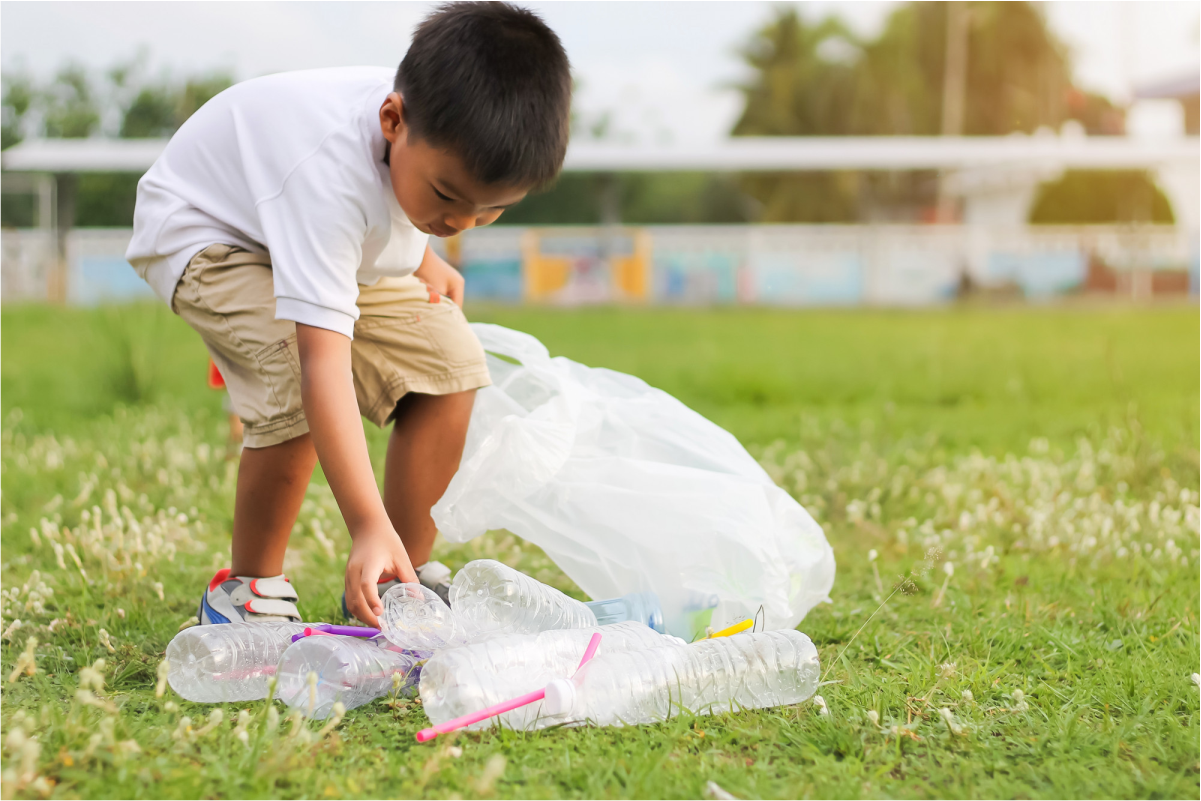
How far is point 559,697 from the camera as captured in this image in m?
1.67

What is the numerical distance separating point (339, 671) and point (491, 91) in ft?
3.46

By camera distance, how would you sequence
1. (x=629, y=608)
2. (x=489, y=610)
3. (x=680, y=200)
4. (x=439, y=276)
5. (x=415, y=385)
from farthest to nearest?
(x=680, y=200), (x=439, y=276), (x=415, y=385), (x=629, y=608), (x=489, y=610)

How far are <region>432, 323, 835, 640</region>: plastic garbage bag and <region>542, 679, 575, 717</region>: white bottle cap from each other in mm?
571

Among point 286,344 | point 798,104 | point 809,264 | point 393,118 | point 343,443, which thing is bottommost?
point 809,264

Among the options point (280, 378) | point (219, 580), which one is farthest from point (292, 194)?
point (219, 580)

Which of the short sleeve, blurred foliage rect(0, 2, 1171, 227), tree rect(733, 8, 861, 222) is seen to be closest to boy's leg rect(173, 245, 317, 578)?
the short sleeve

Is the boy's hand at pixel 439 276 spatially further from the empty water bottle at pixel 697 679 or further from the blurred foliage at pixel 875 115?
the blurred foliage at pixel 875 115

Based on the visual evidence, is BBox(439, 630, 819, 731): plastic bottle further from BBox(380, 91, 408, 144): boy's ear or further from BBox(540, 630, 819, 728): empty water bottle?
BBox(380, 91, 408, 144): boy's ear

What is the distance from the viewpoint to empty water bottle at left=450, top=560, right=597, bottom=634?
205 cm

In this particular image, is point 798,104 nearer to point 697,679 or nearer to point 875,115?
point 875,115

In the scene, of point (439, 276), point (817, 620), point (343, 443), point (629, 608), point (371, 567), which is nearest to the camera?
point (371, 567)

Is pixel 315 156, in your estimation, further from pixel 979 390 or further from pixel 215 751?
pixel 979 390

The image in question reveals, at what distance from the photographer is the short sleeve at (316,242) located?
1851 mm

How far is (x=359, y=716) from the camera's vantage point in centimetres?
175
